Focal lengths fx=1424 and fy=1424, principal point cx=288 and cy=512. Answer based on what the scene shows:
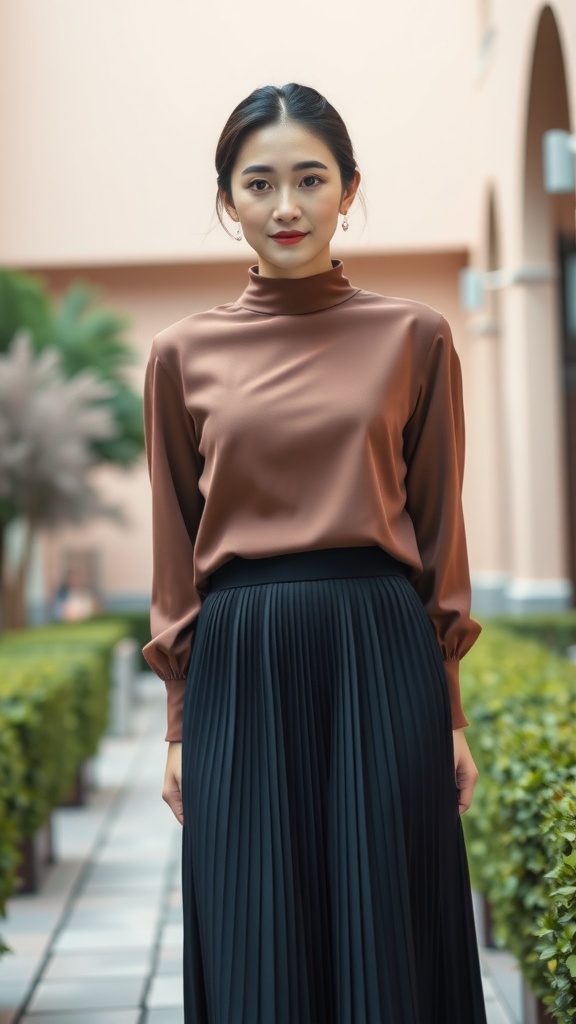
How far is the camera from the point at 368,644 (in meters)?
2.06

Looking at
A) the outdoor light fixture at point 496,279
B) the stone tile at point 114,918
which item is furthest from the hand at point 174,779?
the outdoor light fixture at point 496,279

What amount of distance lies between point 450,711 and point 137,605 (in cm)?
1524

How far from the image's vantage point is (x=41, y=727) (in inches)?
207

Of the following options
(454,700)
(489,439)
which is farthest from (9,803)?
(489,439)

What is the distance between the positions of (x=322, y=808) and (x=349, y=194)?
0.93 metres

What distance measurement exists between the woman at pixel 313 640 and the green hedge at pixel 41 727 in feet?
6.06

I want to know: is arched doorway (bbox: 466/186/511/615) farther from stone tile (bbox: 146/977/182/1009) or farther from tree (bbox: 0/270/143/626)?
stone tile (bbox: 146/977/182/1009)

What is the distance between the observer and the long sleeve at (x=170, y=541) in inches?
86.0

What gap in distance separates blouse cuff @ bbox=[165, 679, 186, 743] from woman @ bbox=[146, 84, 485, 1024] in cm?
4

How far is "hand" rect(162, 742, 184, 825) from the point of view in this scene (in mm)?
2193

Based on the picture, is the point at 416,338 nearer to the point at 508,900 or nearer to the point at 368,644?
the point at 368,644

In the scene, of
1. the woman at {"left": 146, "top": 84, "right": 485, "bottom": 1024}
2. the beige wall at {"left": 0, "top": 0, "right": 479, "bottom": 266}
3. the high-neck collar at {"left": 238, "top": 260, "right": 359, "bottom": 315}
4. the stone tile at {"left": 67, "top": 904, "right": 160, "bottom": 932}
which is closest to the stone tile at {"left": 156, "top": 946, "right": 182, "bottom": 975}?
the stone tile at {"left": 67, "top": 904, "right": 160, "bottom": 932}

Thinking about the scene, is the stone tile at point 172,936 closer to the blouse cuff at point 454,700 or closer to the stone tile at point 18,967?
the stone tile at point 18,967

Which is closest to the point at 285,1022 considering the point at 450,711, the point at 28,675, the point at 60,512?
the point at 450,711
